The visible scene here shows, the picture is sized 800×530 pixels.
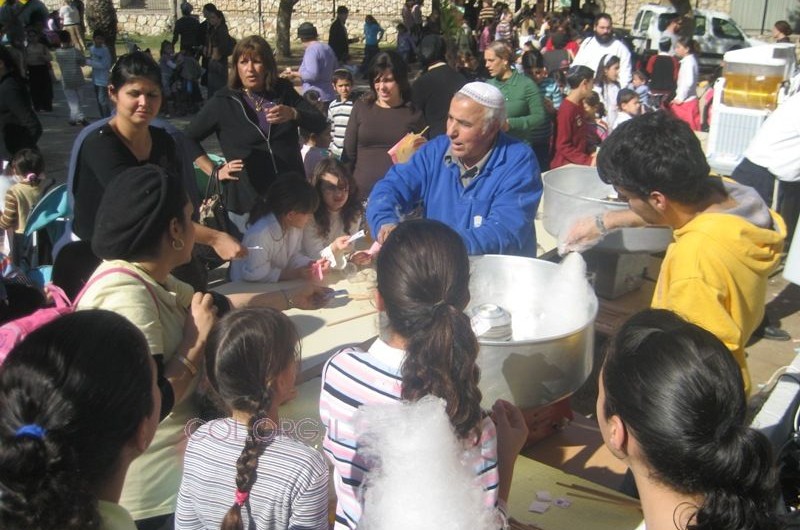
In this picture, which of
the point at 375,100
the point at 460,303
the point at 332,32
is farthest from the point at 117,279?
the point at 332,32

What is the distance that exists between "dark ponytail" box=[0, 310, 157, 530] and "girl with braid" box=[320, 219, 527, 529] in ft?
1.27

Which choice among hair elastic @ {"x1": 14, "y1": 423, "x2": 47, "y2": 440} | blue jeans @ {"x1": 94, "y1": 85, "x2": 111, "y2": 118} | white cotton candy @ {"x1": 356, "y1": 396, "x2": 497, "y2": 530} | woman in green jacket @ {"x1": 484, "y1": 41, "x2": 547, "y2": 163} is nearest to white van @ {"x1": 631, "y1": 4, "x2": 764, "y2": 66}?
blue jeans @ {"x1": 94, "y1": 85, "x2": 111, "y2": 118}

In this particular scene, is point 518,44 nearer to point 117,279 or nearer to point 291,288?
point 291,288

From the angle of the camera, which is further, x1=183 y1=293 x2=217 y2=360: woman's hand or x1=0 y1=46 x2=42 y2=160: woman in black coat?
x1=0 y1=46 x2=42 y2=160: woman in black coat

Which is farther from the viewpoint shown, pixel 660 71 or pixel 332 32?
pixel 332 32

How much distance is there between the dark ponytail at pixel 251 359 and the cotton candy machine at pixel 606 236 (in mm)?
1549

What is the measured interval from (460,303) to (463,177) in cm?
139

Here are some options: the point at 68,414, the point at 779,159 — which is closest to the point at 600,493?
the point at 68,414

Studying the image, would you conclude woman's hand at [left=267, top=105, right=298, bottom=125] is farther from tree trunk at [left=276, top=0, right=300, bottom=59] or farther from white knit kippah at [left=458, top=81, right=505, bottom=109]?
tree trunk at [left=276, top=0, right=300, bottom=59]

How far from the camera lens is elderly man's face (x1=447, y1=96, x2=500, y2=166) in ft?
9.17

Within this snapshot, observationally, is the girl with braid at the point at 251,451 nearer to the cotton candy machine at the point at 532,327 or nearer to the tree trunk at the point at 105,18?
the cotton candy machine at the point at 532,327

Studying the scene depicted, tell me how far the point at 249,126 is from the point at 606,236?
1881mm

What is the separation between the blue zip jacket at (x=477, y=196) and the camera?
108 inches

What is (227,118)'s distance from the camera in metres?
3.97
